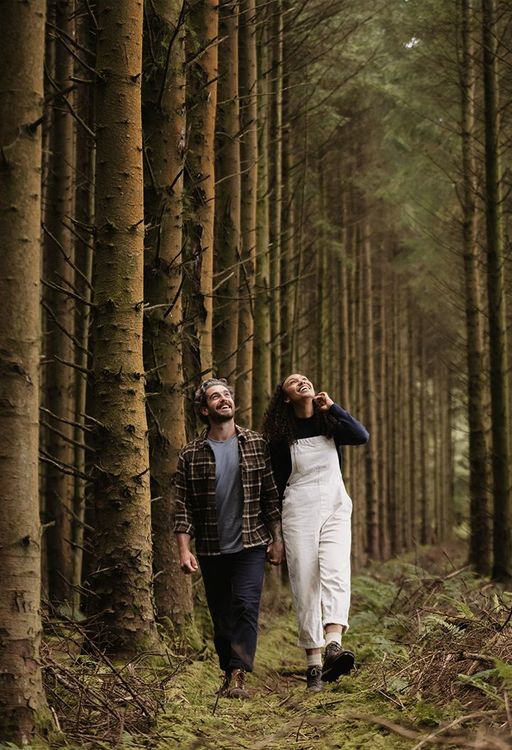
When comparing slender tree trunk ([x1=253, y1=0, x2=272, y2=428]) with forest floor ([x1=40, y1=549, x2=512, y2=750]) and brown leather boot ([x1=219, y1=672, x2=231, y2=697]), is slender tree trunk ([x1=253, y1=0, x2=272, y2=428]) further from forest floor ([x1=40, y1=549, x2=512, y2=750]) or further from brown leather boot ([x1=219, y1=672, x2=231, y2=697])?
brown leather boot ([x1=219, y1=672, x2=231, y2=697])

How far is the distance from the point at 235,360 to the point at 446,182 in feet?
23.4

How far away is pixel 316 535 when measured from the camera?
5.96m

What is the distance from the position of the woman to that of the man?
0.52ft

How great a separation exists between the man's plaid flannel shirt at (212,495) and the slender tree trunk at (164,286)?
0.74 metres

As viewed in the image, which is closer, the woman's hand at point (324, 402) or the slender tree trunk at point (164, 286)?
the woman's hand at point (324, 402)

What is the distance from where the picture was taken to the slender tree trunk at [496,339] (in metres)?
11.0

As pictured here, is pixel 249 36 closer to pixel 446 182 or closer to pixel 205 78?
pixel 205 78

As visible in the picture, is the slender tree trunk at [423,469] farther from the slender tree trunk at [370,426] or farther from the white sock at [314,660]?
the white sock at [314,660]

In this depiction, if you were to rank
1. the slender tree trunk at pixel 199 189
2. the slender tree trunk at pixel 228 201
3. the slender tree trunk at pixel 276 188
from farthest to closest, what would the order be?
the slender tree trunk at pixel 276 188 < the slender tree trunk at pixel 228 201 < the slender tree trunk at pixel 199 189

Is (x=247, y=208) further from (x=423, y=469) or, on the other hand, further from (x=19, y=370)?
(x=423, y=469)

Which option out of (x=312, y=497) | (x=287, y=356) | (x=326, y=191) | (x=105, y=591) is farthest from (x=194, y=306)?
(x=326, y=191)

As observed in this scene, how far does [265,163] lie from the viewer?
1149 centimetres

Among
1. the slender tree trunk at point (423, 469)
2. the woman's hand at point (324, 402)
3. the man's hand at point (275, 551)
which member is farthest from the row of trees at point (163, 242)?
the slender tree trunk at point (423, 469)

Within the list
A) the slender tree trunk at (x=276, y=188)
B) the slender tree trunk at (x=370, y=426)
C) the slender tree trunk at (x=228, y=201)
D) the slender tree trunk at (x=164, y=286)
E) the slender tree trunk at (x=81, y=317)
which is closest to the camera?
the slender tree trunk at (x=164, y=286)
